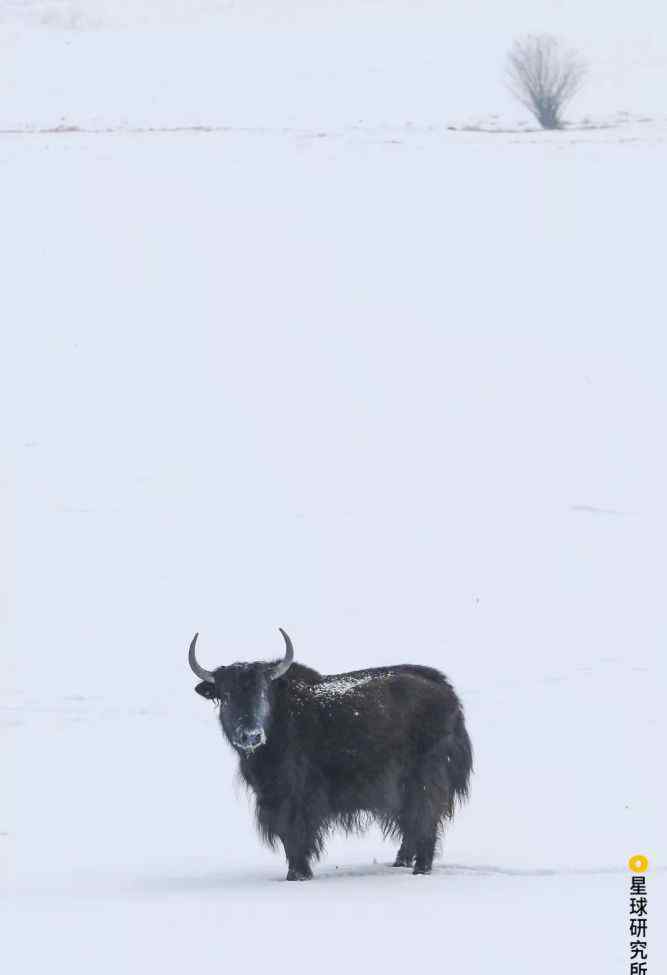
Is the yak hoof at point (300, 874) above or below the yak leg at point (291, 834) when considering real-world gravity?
below

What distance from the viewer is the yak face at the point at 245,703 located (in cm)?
847

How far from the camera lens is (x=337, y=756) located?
8.59 meters

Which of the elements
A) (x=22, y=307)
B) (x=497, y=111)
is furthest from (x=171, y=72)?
(x=22, y=307)

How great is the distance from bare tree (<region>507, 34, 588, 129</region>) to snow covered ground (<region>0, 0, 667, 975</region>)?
0.69m

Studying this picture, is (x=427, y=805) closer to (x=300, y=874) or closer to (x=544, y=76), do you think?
(x=300, y=874)

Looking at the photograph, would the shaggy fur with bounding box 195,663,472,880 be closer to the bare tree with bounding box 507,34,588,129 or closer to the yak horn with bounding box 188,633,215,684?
the yak horn with bounding box 188,633,215,684

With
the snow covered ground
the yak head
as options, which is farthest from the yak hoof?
the yak head

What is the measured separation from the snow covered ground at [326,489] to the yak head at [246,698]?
0.63m

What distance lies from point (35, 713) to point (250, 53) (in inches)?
1405

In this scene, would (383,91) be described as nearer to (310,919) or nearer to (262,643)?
(262,643)

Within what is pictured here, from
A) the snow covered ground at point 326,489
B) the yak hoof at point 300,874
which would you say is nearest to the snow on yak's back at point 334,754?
the yak hoof at point 300,874

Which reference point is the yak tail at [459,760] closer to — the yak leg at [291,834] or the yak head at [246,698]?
the yak leg at [291,834]

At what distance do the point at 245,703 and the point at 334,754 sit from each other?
464 millimetres

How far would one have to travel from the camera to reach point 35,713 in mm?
12844
